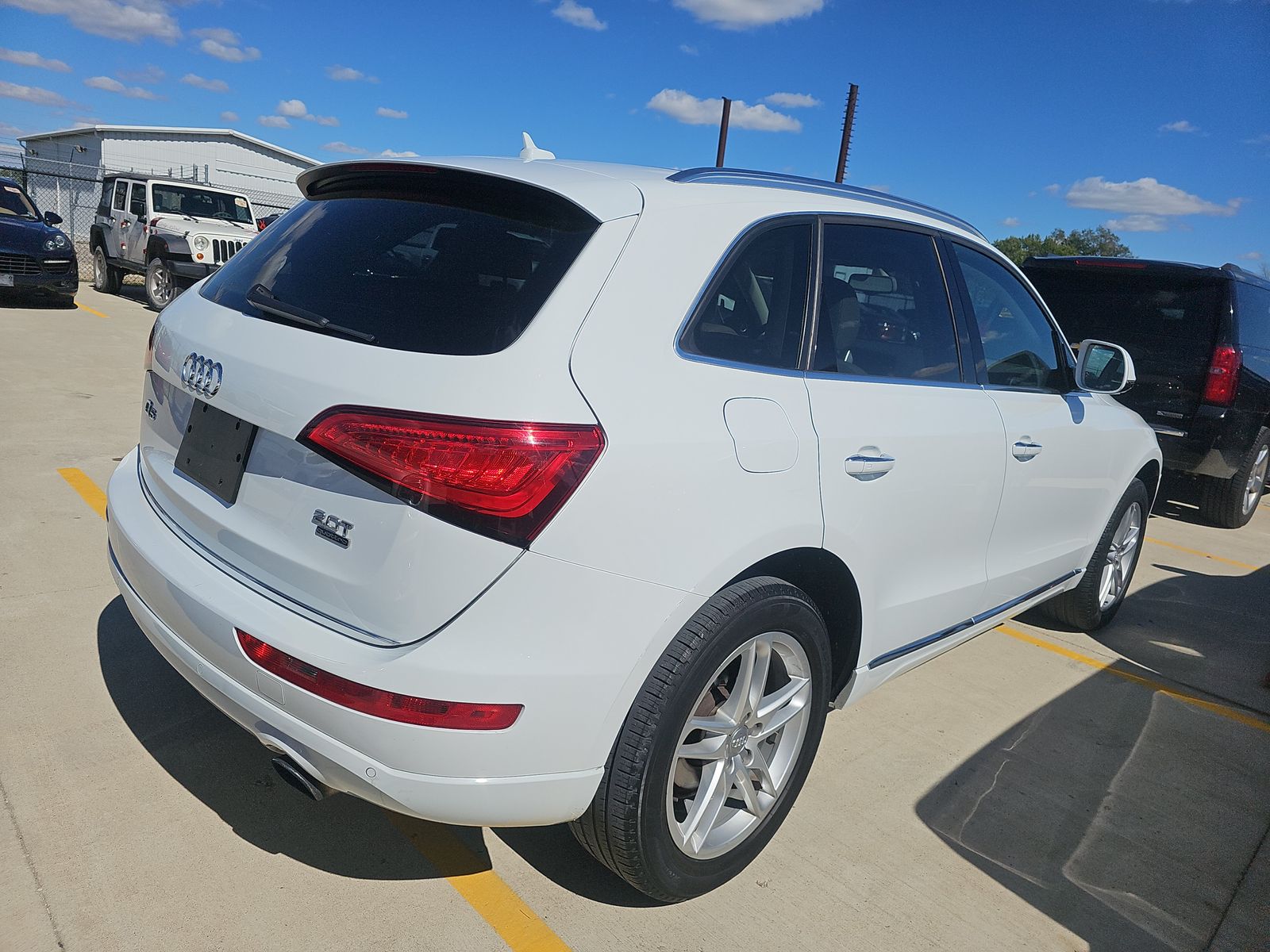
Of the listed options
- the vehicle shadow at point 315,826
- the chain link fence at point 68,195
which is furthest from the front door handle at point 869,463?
the chain link fence at point 68,195

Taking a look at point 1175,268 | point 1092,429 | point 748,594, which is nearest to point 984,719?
point 1092,429

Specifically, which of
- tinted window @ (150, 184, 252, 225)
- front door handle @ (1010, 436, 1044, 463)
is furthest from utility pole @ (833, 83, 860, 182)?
front door handle @ (1010, 436, 1044, 463)

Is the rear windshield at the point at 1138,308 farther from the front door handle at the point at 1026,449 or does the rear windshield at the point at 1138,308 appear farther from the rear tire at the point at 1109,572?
the front door handle at the point at 1026,449

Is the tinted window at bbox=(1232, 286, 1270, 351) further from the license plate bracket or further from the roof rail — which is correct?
the license plate bracket

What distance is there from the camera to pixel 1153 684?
4211 mm

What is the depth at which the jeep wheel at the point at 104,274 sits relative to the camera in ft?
49.8

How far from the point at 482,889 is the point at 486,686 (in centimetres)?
87

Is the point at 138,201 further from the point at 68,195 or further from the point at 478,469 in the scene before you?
the point at 478,469

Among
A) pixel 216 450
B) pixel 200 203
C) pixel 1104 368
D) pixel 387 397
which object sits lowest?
pixel 216 450

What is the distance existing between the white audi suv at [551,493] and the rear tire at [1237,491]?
611 centimetres

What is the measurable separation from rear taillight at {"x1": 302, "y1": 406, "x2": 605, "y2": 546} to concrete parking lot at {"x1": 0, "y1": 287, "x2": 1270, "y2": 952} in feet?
3.66

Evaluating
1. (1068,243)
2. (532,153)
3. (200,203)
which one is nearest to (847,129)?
(200,203)

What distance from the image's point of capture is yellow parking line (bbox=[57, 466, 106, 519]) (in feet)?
15.6

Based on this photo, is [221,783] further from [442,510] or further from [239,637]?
[442,510]
